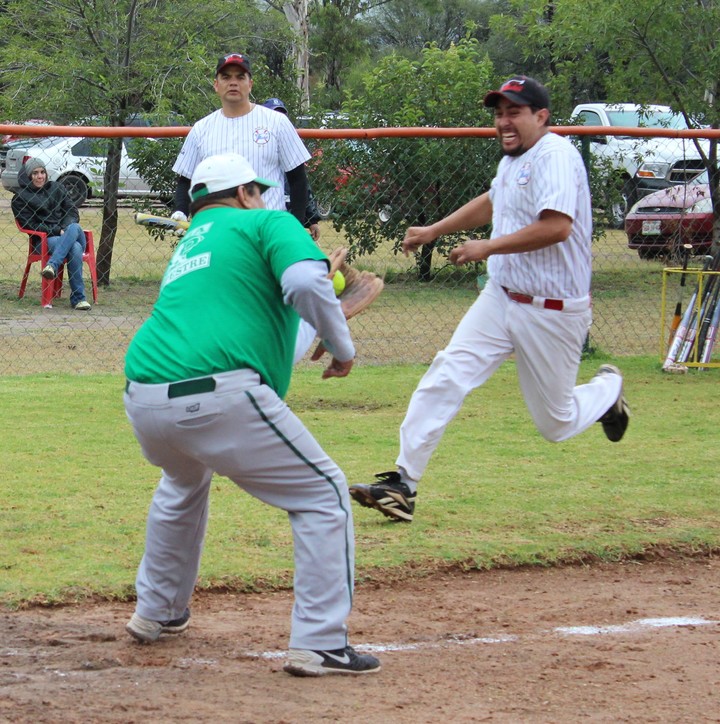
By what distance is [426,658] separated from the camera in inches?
169

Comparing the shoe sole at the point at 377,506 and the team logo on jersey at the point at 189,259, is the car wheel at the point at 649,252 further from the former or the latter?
the team logo on jersey at the point at 189,259

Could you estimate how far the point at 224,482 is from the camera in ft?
22.1

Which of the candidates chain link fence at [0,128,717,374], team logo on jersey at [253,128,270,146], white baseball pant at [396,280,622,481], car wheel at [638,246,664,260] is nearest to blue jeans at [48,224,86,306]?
chain link fence at [0,128,717,374]

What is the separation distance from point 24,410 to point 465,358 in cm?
404

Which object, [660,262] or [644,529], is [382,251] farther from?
[644,529]

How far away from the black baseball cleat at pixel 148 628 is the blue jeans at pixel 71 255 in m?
7.85

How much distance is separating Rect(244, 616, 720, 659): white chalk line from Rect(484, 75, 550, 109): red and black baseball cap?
2352mm

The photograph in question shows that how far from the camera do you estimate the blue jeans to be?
11766 millimetres

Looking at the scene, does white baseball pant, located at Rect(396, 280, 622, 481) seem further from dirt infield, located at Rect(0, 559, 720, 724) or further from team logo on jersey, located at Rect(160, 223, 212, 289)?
team logo on jersey, located at Rect(160, 223, 212, 289)

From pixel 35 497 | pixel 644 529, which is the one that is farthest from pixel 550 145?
pixel 35 497

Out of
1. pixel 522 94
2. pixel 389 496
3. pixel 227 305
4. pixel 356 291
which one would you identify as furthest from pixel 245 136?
pixel 227 305

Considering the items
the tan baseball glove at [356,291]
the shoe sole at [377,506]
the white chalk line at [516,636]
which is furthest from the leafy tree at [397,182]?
the white chalk line at [516,636]

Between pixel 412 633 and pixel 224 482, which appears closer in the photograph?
pixel 412 633

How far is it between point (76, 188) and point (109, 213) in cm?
52
